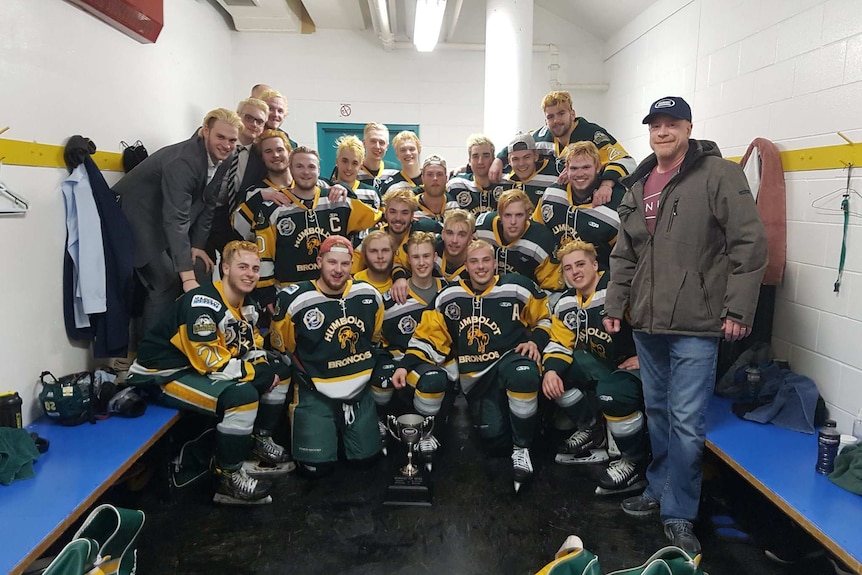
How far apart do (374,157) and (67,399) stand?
7.51ft

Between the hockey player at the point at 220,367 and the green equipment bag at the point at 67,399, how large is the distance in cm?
20

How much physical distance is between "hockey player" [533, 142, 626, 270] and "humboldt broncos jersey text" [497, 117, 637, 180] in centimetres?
7

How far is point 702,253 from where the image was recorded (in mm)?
1983

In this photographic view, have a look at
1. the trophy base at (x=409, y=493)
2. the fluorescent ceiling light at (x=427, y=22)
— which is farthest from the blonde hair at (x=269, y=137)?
the trophy base at (x=409, y=493)

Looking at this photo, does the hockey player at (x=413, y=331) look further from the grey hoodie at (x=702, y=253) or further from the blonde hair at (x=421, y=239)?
the grey hoodie at (x=702, y=253)

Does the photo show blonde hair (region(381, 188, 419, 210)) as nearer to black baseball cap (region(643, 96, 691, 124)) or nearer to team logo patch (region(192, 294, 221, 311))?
team logo patch (region(192, 294, 221, 311))

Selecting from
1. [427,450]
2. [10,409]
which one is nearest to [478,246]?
[427,450]

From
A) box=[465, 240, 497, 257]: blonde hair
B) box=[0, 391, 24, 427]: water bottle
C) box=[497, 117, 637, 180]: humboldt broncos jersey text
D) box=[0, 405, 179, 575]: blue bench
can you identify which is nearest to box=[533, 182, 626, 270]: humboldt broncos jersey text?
box=[497, 117, 637, 180]: humboldt broncos jersey text

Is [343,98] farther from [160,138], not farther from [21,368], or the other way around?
[21,368]

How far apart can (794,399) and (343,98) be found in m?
4.67

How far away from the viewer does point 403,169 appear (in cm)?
373

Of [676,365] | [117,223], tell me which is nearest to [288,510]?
[117,223]

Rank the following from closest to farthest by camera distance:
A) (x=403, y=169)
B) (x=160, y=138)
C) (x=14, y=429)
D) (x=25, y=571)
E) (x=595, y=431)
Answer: (x=25, y=571) < (x=14, y=429) < (x=595, y=431) < (x=160, y=138) < (x=403, y=169)

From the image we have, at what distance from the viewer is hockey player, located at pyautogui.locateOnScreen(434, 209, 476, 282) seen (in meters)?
2.93
